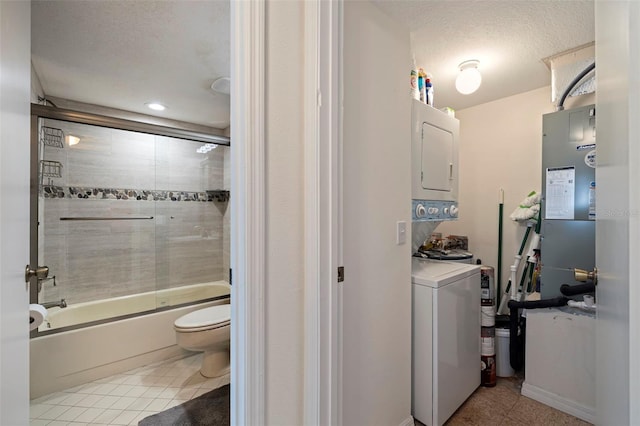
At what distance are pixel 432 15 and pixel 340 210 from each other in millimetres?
1290

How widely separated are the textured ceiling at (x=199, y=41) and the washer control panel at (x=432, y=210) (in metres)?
1.00

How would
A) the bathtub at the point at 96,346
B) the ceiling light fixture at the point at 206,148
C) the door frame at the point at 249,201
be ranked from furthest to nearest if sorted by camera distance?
the ceiling light fixture at the point at 206,148
the bathtub at the point at 96,346
the door frame at the point at 249,201

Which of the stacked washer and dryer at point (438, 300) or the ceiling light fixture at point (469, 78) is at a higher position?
the ceiling light fixture at point (469, 78)

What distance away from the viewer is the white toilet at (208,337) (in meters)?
1.99

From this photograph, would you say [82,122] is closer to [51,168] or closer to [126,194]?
[51,168]

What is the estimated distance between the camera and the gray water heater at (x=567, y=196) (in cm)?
162

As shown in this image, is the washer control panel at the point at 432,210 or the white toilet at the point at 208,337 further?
the white toilet at the point at 208,337

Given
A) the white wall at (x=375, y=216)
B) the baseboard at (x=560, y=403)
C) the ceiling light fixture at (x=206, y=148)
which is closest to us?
the white wall at (x=375, y=216)

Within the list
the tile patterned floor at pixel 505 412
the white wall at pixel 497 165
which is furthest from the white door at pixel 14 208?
the white wall at pixel 497 165

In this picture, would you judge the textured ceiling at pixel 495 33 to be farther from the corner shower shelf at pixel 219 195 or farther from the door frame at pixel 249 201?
the corner shower shelf at pixel 219 195

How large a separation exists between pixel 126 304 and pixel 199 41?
2.48 m

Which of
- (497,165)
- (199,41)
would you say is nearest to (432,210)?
(497,165)

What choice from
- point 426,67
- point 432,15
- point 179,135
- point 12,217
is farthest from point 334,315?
point 179,135

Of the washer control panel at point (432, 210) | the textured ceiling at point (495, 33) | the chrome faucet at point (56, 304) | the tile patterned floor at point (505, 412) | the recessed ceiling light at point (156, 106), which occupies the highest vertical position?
the textured ceiling at point (495, 33)
